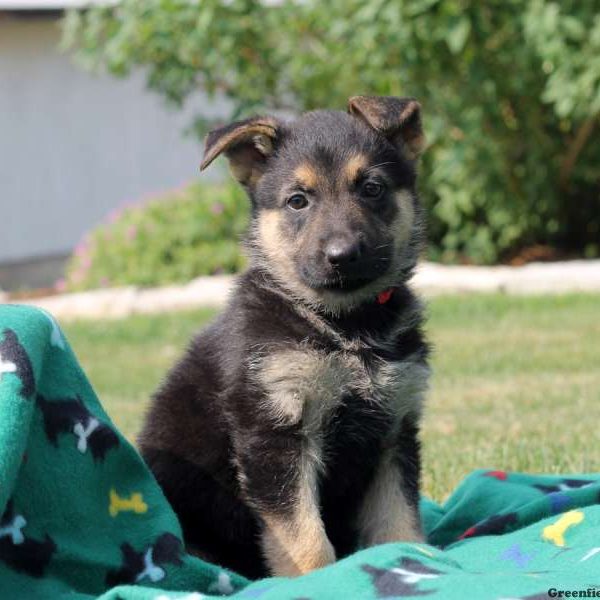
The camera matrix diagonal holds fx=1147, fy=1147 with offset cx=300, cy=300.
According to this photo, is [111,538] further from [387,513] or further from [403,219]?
[403,219]

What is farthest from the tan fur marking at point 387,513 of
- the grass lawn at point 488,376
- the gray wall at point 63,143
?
the gray wall at point 63,143

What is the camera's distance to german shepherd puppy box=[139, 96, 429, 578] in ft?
13.0

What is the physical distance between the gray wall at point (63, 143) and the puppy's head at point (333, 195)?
12992mm

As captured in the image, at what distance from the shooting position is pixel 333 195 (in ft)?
14.0

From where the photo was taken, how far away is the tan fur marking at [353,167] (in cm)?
427

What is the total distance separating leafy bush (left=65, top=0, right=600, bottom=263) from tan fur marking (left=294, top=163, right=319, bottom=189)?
6.32 metres

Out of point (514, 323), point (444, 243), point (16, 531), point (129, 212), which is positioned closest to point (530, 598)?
point (16, 531)

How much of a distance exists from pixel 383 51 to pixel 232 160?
→ 6.93 meters

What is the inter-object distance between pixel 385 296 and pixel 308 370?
547 mm

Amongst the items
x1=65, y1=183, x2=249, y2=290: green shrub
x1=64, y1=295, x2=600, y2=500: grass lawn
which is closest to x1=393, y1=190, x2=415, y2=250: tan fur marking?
x1=64, y1=295, x2=600, y2=500: grass lawn

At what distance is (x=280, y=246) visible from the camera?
4410mm

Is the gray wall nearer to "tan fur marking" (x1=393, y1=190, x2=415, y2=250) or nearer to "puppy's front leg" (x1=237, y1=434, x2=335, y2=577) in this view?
"tan fur marking" (x1=393, y1=190, x2=415, y2=250)

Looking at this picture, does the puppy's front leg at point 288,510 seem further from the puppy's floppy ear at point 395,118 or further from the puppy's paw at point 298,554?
the puppy's floppy ear at point 395,118

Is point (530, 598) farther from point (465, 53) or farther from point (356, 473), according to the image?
point (465, 53)
